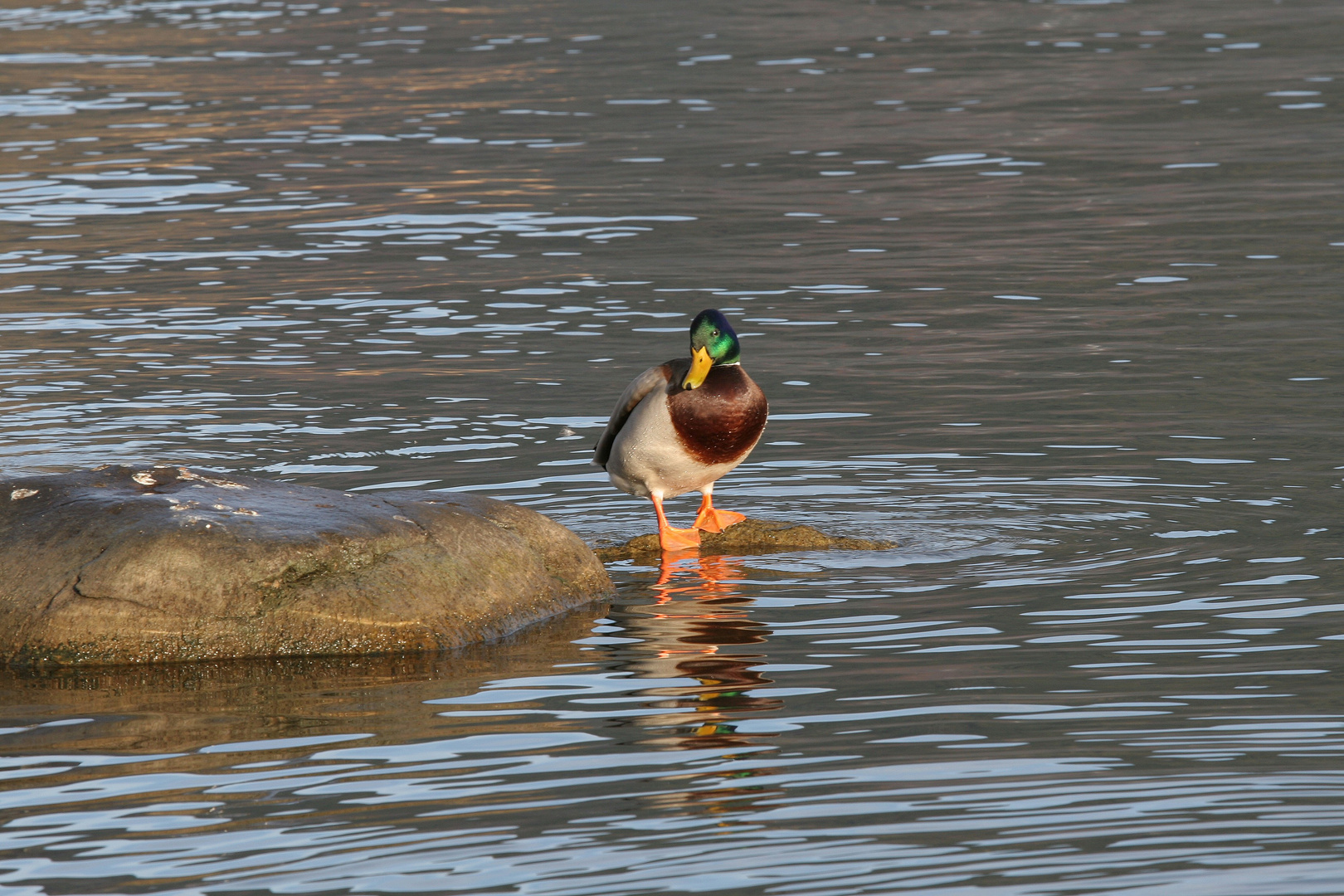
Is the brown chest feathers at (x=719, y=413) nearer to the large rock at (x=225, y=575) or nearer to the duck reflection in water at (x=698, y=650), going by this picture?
the duck reflection in water at (x=698, y=650)

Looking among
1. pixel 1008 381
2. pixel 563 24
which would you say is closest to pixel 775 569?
pixel 1008 381

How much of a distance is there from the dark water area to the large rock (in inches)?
6.3

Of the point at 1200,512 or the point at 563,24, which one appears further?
the point at 563,24

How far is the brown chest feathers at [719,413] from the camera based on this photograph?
28.7 ft

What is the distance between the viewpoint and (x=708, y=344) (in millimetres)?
8750

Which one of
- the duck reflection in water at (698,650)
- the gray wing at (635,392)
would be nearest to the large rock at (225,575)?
the duck reflection in water at (698,650)

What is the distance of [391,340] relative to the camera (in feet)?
46.7

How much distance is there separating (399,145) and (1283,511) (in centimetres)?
1704

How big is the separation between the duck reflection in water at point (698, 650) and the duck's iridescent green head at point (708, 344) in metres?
0.88

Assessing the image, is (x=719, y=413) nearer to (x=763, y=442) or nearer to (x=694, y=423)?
(x=694, y=423)

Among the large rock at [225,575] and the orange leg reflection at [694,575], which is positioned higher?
the large rock at [225,575]

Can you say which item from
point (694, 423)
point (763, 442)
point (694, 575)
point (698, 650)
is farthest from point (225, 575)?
point (763, 442)

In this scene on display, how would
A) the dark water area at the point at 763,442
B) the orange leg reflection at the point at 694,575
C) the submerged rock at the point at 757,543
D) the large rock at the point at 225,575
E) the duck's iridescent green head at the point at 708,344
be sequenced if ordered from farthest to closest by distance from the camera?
the submerged rock at the point at 757,543, the duck's iridescent green head at the point at 708,344, the orange leg reflection at the point at 694,575, the large rock at the point at 225,575, the dark water area at the point at 763,442

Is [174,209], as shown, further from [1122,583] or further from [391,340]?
[1122,583]
